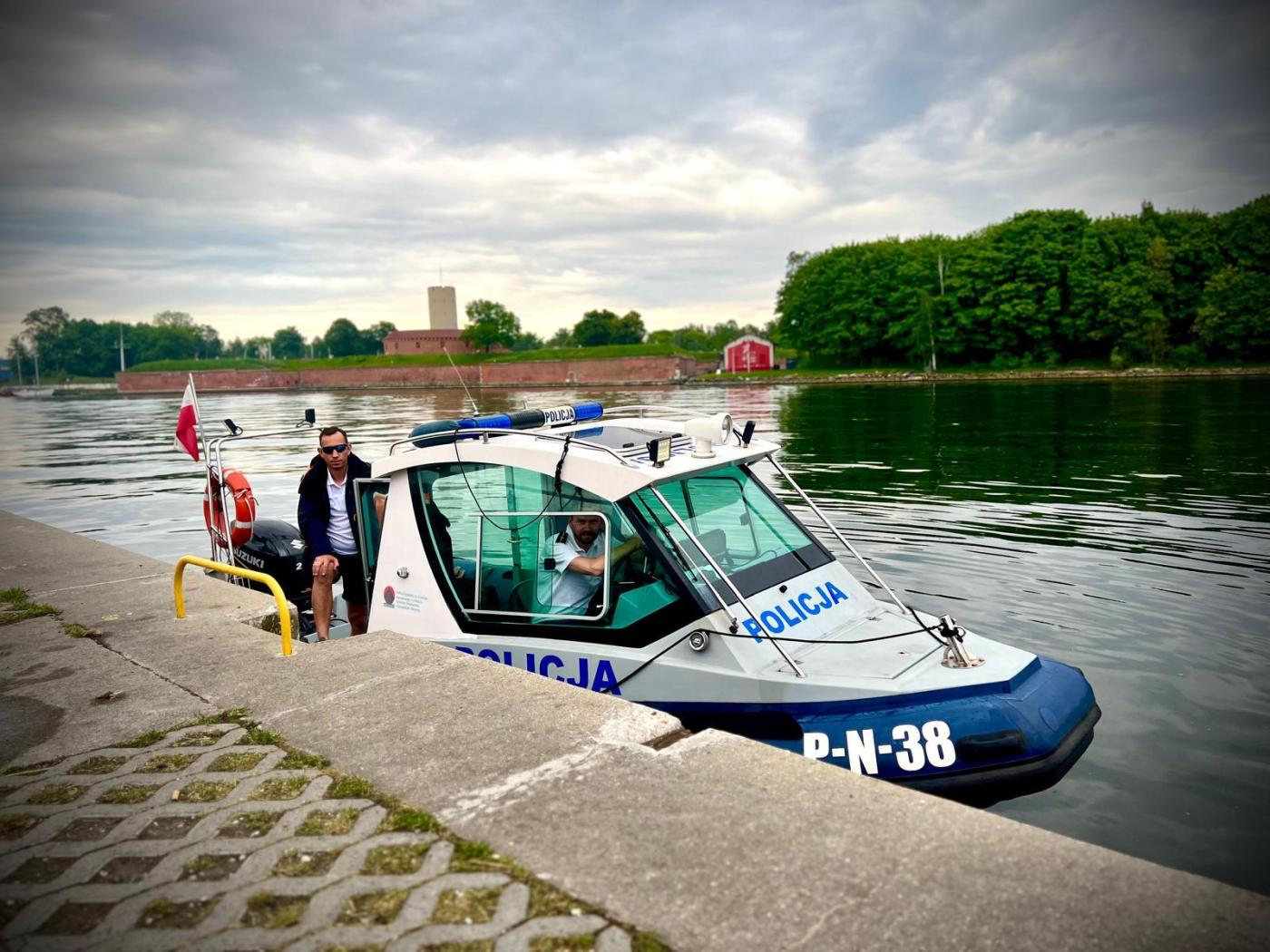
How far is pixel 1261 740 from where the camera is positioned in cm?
658

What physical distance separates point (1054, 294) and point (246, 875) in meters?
89.7

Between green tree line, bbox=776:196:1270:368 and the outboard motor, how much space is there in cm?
7925

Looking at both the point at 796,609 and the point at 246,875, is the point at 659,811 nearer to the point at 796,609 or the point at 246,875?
the point at 246,875

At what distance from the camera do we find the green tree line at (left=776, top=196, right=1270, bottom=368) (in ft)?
242

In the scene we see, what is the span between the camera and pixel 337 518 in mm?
8008

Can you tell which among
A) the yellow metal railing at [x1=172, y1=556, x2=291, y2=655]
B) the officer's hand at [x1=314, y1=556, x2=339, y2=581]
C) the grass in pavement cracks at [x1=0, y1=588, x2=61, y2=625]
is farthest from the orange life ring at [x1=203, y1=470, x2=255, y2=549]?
the officer's hand at [x1=314, y1=556, x2=339, y2=581]

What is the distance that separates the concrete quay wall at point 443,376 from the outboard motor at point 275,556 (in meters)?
92.7

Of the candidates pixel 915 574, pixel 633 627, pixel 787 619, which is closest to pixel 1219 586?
pixel 915 574

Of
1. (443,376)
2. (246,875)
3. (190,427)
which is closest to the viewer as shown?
(246,875)

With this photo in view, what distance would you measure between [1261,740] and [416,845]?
658 cm

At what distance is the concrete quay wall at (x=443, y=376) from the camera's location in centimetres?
11735

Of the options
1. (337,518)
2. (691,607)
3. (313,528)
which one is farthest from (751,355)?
(691,607)

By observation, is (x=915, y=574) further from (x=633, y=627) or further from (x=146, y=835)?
(x=146, y=835)

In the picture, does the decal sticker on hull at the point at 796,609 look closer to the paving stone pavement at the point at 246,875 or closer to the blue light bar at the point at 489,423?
the blue light bar at the point at 489,423
